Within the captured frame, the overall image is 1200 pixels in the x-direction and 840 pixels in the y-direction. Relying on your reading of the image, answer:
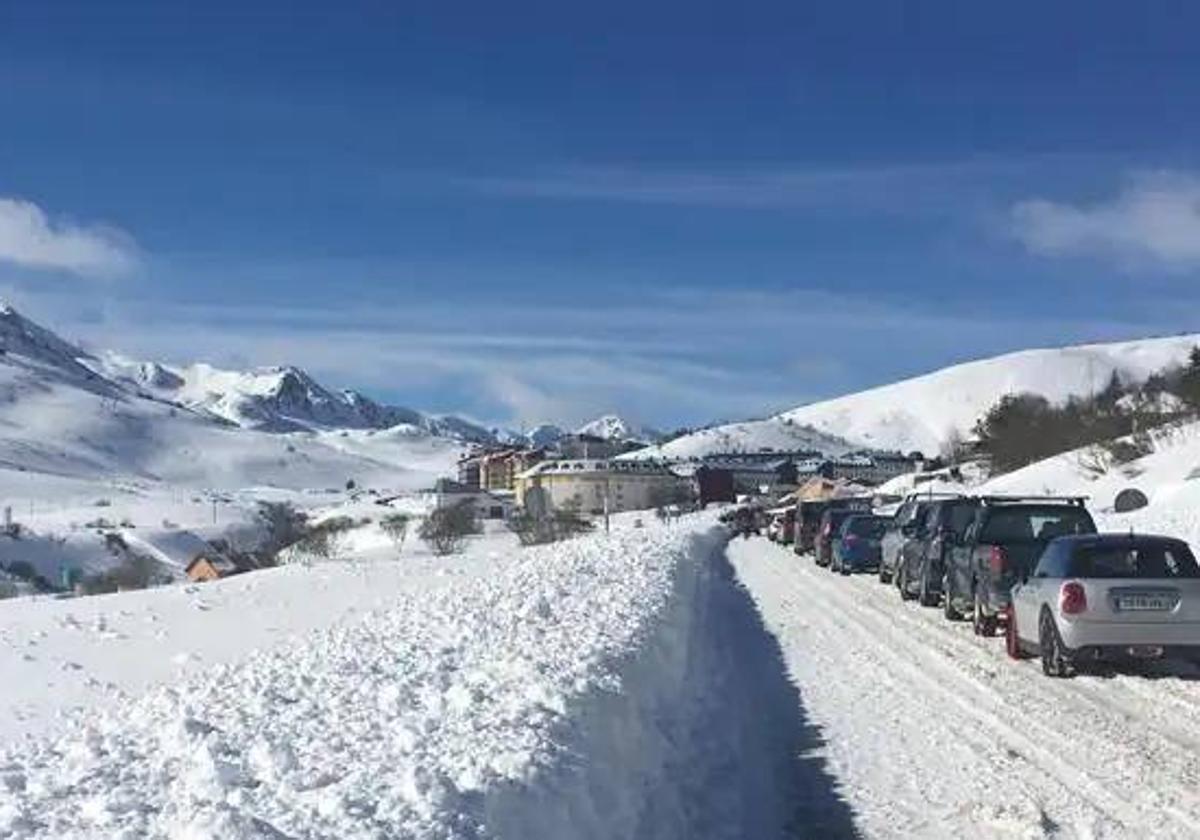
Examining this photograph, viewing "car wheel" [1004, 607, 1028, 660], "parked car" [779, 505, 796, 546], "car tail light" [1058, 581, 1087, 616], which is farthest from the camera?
"parked car" [779, 505, 796, 546]

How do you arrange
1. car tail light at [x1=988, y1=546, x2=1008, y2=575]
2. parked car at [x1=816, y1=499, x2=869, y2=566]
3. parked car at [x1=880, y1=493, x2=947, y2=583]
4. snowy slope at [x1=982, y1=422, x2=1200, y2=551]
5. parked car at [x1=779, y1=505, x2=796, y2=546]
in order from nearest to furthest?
1. car tail light at [x1=988, y1=546, x2=1008, y2=575]
2. parked car at [x1=880, y1=493, x2=947, y2=583]
3. snowy slope at [x1=982, y1=422, x2=1200, y2=551]
4. parked car at [x1=816, y1=499, x2=869, y2=566]
5. parked car at [x1=779, y1=505, x2=796, y2=546]

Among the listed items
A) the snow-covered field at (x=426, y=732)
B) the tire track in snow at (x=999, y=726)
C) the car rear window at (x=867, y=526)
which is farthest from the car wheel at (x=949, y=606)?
the car rear window at (x=867, y=526)

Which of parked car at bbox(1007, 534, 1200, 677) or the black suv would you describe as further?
the black suv

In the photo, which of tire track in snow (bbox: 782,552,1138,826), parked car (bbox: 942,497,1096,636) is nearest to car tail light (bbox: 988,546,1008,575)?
parked car (bbox: 942,497,1096,636)

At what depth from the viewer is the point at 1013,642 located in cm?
Result: 1736

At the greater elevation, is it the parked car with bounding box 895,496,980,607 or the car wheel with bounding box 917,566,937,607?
the parked car with bounding box 895,496,980,607

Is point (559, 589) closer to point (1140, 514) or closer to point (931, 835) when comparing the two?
point (931, 835)

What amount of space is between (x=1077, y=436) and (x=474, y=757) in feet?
302

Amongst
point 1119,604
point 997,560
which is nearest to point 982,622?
point 997,560

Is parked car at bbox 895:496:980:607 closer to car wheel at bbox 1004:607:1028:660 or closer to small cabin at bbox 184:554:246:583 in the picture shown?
car wheel at bbox 1004:607:1028:660

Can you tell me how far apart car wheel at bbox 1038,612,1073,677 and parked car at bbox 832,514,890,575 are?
20.5m

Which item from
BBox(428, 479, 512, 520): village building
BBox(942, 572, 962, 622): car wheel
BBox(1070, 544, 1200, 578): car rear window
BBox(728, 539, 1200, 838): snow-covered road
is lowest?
BBox(728, 539, 1200, 838): snow-covered road

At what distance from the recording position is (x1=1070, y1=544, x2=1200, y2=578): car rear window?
15.7m

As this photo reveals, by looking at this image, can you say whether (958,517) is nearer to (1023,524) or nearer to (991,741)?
(1023,524)
